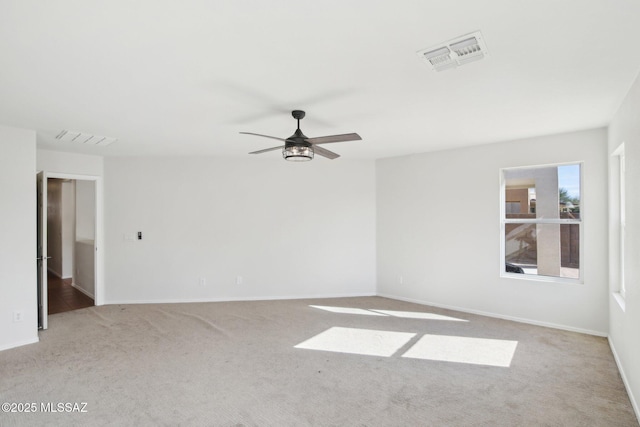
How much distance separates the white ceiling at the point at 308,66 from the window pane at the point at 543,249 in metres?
1.33

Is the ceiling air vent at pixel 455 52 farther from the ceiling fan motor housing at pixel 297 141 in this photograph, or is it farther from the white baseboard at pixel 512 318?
the white baseboard at pixel 512 318

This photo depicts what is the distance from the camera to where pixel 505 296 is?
4.60 metres

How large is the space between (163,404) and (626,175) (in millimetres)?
4212

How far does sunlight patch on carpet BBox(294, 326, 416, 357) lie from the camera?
3.52m

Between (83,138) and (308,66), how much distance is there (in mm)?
3477

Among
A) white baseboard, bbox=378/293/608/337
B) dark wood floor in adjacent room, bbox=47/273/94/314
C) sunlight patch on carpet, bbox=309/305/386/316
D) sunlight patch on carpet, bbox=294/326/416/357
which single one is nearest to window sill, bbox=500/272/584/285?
white baseboard, bbox=378/293/608/337

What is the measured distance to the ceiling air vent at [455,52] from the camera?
195cm

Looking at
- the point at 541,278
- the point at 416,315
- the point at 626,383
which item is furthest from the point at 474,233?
the point at 626,383

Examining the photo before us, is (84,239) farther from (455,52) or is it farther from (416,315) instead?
(455,52)

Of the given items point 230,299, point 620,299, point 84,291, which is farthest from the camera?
point 84,291

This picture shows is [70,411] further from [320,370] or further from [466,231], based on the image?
[466,231]

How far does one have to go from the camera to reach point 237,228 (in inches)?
226

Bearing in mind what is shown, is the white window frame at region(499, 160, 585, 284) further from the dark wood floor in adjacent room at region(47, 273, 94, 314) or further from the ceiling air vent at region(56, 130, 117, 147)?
the dark wood floor in adjacent room at region(47, 273, 94, 314)

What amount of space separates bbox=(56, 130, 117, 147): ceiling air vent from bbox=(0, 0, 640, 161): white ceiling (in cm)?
22
